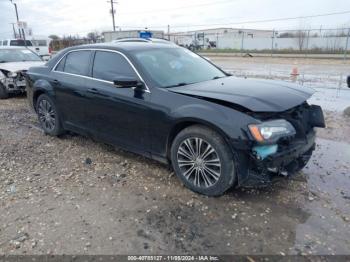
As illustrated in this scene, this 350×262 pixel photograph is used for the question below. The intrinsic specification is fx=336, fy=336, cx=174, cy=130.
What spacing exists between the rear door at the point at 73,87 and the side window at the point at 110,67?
212 mm

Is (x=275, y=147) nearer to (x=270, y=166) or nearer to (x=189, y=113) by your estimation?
(x=270, y=166)

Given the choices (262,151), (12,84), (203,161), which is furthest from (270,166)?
(12,84)

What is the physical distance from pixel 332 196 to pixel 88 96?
11.3 feet

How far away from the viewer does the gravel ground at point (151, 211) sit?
299 cm

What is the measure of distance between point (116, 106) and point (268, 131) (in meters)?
2.06

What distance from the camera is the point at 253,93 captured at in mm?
3725

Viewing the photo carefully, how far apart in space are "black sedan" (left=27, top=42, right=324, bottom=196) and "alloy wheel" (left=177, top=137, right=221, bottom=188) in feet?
0.04

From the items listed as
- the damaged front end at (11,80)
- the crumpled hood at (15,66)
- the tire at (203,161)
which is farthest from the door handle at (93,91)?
the crumpled hood at (15,66)

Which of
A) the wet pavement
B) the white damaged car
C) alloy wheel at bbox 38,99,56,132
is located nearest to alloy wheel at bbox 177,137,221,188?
the wet pavement

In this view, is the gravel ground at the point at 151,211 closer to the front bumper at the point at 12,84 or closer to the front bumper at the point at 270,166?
the front bumper at the point at 270,166

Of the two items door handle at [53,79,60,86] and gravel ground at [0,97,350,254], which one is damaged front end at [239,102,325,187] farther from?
door handle at [53,79,60,86]

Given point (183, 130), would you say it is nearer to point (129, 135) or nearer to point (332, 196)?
point (129, 135)

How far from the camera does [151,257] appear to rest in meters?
2.84

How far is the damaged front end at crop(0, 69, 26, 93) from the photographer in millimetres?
9555
